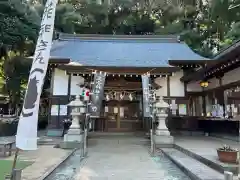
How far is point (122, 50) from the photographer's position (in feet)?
47.2

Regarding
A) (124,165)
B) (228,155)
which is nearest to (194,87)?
(124,165)

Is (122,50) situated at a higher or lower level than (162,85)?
higher

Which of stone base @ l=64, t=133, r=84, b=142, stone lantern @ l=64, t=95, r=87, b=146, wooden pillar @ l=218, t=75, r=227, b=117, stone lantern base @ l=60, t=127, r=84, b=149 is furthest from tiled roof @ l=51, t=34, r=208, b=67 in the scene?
stone base @ l=64, t=133, r=84, b=142

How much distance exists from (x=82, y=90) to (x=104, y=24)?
12.2 m

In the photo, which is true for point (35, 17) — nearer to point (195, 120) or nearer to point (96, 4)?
point (96, 4)

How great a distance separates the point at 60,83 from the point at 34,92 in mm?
9260

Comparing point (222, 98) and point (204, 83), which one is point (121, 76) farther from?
point (222, 98)

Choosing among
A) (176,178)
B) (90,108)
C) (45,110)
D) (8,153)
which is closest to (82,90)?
(90,108)

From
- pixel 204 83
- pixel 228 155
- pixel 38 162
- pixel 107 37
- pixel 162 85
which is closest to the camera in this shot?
pixel 228 155

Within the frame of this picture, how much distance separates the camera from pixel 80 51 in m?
13.8

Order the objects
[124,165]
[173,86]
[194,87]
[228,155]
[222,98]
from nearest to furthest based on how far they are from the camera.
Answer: [228,155] < [124,165] < [222,98] < [173,86] < [194,87]

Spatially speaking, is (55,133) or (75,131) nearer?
(75,131)

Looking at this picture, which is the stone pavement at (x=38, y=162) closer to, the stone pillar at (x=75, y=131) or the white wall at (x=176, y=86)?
the stone pillar at (x=75, y=131)

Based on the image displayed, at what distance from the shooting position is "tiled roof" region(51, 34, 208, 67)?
11.8 metres
